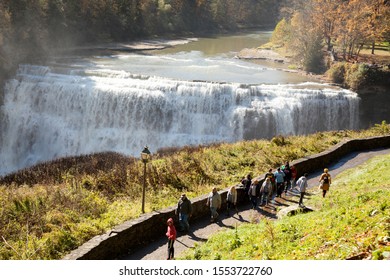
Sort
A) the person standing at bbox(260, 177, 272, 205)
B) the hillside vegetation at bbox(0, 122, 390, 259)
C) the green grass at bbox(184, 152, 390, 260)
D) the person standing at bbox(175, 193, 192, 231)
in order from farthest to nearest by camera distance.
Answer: the person standing at bbox(260, 177, 272, 205)
the person standing at bbox(175, 193, 192, 231)
the hillside vegetation at bbox(0, 122, 390, 259)
the green grass at bbox(184, 152, 390, 260)

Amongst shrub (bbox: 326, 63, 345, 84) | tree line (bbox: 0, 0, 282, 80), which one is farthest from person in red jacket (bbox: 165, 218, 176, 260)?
shrub (bbox: 326, 63, 345, 84)

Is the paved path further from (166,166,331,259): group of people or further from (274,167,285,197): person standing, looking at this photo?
(274,167,285,197): person standing

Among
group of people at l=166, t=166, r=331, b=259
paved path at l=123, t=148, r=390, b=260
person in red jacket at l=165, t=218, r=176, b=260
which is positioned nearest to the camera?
person in red jacket at l=165, t=218, r=176, b=260

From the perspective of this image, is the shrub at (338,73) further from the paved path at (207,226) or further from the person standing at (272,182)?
the person standing at (272,182)

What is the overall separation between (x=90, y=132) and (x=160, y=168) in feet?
42.4

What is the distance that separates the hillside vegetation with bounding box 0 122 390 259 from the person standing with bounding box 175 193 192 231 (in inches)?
55.7

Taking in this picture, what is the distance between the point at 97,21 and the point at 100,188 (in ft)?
139

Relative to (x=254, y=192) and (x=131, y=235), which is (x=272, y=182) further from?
(x=131, y=235)

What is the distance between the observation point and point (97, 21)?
175 feet

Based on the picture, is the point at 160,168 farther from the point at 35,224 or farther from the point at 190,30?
the point at 190,30

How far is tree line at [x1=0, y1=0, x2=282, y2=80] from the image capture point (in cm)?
4025

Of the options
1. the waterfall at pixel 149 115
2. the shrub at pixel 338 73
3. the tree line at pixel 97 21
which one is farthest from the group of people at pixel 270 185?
the tree line at pixel 97 21

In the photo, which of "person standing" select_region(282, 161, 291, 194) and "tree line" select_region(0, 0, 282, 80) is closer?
"person standing" select_region(282, 161, 291, 194)

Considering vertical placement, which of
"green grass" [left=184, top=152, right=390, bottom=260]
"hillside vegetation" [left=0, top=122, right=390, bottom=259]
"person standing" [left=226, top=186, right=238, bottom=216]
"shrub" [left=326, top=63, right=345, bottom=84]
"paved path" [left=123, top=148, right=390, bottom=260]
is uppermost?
"shrub" [left=326, top=63, right=345, bottom=84]
